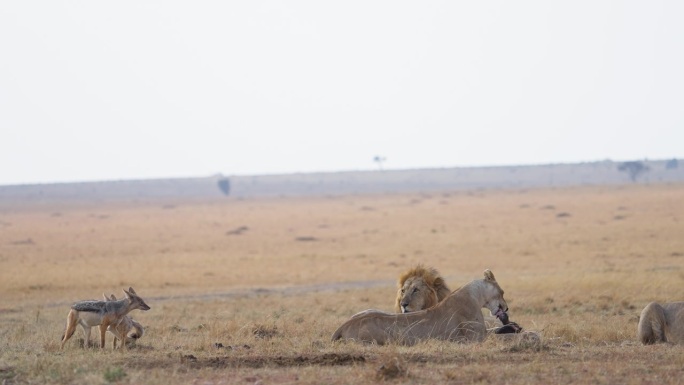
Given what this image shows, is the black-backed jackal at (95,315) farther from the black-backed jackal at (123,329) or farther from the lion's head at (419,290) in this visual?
the lion's head at (419,290)

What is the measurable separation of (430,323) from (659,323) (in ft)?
8.88

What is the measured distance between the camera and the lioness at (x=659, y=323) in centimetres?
1181

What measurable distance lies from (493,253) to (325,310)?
711 inches

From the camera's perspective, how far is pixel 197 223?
199 feet

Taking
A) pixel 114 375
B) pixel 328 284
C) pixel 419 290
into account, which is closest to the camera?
pixel 114 375

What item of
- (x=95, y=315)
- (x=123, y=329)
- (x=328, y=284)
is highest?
(x=95, y=315)

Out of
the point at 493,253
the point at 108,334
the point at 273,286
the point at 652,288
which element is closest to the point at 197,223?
the point at 493,253

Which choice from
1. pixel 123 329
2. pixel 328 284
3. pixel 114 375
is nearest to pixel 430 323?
pixel 123 329

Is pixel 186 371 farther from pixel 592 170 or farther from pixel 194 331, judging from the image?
pixel 592 170

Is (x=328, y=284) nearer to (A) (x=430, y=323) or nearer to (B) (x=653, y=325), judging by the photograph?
(A) (x=430, y=323)

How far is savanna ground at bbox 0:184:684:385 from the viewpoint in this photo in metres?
9.64

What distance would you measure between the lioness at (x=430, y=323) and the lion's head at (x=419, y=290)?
40.8 inches

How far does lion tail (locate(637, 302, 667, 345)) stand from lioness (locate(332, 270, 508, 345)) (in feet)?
6.12

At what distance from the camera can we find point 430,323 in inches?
466
